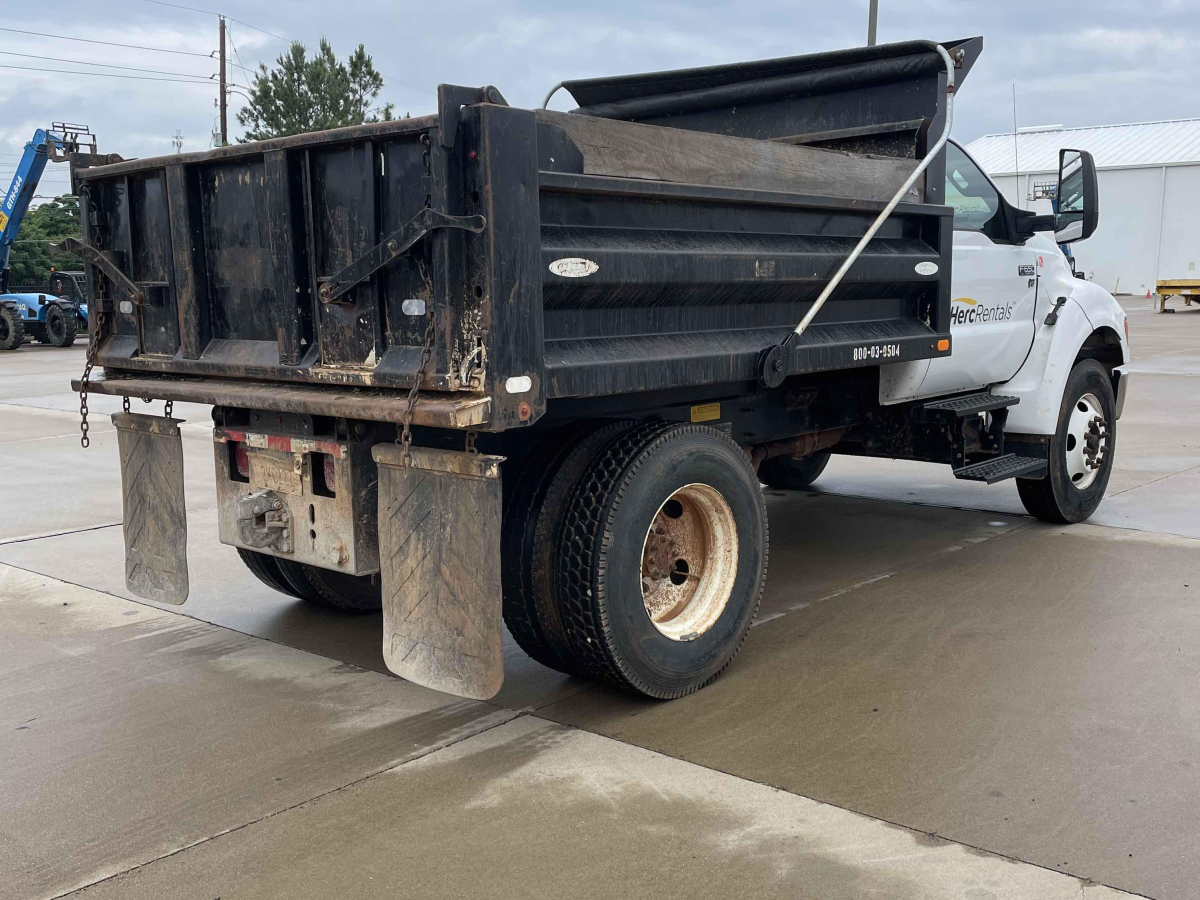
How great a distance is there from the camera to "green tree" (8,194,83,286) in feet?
126

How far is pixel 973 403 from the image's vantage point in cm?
620

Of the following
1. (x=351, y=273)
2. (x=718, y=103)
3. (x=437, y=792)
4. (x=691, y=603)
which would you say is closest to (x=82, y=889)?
(x=437, y=792)

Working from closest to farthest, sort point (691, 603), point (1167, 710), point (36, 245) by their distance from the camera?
point (1167, 710) < point (691, 603) < point (36, 245)

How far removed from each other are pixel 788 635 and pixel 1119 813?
73.6 inches

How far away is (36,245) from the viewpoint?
39.9m

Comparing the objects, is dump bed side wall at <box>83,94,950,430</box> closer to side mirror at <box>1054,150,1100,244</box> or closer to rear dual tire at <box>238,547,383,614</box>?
rear dual tire at <box>238,547,383,614</box>

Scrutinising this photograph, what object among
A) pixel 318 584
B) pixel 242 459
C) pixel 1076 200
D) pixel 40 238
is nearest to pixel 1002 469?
pixel 1076 200

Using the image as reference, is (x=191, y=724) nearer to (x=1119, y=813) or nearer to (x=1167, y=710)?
(x=1119, y=813)

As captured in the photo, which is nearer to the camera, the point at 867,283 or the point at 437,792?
the point at 437,792

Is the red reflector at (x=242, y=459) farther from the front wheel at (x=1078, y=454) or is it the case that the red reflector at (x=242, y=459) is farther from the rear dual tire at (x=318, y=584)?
the front wheel at (x=1078, y=454)

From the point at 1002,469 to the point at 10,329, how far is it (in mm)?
24960

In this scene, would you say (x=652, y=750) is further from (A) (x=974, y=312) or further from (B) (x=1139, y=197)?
(B) (x=1139, y=197)

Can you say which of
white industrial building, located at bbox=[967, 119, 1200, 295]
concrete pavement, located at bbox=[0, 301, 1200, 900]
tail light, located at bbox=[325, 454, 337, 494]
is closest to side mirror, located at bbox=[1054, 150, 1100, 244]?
concrete pavement, located at bbox=[0, 301, 1200, 900]

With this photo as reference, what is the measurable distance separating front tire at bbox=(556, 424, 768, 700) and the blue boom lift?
81.9ft
